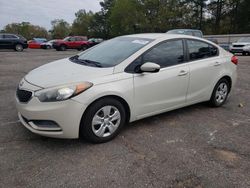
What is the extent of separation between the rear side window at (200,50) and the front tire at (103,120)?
6.28 feet

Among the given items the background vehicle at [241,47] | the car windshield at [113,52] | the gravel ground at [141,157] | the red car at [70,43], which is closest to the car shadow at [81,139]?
the gravel ground at [141,157]

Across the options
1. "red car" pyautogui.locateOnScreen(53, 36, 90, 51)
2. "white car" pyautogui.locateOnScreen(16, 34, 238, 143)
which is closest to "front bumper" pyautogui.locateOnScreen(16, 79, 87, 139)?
"white car" pyautogui.locateOnScreen(16, 34, 238, 143)

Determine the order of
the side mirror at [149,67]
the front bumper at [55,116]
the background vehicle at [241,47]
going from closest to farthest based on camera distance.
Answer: the front bumper at [55,116] < the side mirror at [149,67] < the background vehicle at [241,47]

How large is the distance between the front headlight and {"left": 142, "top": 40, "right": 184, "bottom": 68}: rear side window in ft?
4.23

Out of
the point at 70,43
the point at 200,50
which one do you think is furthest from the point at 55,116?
the point at 70,43

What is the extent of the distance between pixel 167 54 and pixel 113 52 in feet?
3.02

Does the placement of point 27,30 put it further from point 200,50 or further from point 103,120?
point 103,120

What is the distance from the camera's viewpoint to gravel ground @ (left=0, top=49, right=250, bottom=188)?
10.2ft

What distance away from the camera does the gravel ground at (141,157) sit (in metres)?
3.12

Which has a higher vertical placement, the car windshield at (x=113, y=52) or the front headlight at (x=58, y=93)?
the car windshield at (x=113, y=52)

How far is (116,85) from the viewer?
13.1 ft

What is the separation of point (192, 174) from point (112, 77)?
1.69 meters

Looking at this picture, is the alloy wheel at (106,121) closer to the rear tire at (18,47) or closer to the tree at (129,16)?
the rear tire at (18,47)

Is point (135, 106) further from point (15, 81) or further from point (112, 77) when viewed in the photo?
point (15, 81)
